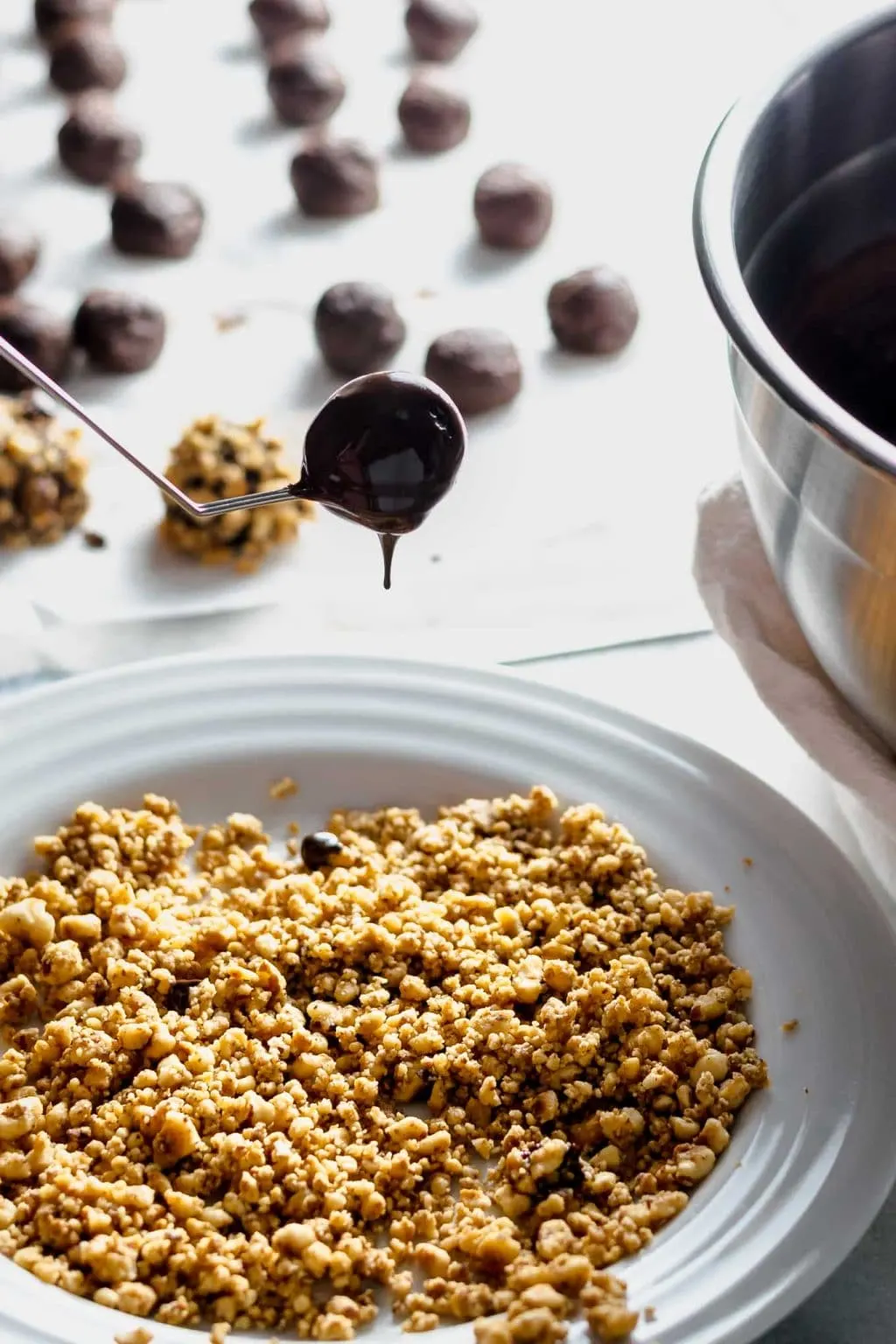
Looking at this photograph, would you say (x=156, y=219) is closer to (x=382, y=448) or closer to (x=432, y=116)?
(x=432, y=116)

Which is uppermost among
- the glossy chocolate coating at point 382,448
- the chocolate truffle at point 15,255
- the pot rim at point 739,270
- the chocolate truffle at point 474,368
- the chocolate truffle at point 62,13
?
the pot rim at point 739,270

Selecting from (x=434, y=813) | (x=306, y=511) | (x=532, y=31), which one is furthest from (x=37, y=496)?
(x=532, y=31)

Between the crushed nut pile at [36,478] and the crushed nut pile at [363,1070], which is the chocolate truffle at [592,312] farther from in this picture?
the crushed nut pile at [363,1070]

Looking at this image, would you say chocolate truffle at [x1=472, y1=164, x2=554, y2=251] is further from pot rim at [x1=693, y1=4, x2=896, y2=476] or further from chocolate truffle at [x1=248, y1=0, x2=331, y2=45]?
pot rim at [x1=693, y1=4, x2=896, y2=476]

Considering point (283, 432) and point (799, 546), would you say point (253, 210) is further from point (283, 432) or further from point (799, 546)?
point (799, 546)

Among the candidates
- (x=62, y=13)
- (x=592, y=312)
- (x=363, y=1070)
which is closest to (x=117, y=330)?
(x=592, y=312)

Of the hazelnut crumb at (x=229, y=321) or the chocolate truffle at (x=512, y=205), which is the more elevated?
the chocolate truffle at (x=512, y=205)

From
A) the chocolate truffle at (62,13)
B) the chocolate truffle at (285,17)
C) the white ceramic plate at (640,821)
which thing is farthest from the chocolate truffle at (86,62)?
the white ceramic plate at (640,821)
